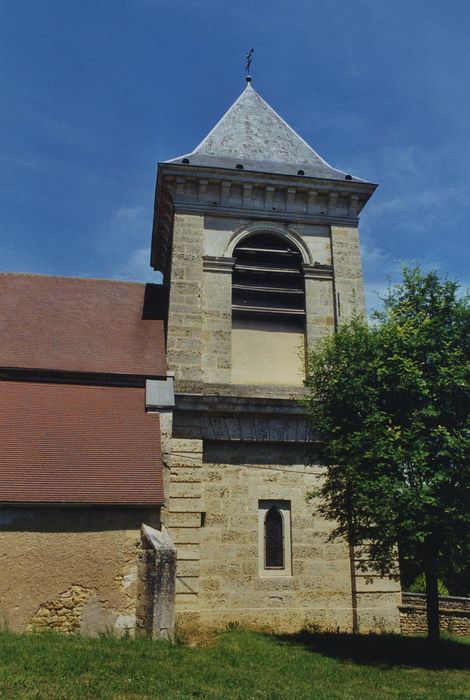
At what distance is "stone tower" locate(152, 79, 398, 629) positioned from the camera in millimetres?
13758

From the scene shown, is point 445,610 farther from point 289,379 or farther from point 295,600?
point 289,379

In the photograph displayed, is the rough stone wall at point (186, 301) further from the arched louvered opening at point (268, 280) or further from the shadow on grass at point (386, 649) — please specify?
the shadow on grass at point (386, 649)

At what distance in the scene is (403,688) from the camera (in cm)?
878

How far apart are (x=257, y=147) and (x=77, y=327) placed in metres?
8.12

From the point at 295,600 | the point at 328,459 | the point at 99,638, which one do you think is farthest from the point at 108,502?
the point at 295,600

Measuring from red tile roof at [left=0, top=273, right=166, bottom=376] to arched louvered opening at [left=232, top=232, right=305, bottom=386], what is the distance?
7.19ft

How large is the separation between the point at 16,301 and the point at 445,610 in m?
15.4

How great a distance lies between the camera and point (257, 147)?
62.2 feet

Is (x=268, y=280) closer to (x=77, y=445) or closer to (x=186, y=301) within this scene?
(x=186, y=301)

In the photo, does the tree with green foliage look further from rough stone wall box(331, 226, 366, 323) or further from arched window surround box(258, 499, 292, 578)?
rough stone wall box(331, 226, 366, 323)

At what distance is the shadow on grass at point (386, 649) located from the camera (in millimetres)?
10609

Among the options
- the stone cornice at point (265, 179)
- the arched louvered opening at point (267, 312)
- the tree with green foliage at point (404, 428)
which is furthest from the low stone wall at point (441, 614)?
the stone cornice at point (265, 179)

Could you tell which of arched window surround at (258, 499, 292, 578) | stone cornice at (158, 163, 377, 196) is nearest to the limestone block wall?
arched window surround at (258, 499, 292, 578)

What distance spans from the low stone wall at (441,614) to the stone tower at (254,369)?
115 cm
